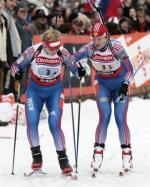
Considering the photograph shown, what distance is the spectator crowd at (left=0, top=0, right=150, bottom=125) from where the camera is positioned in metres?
13.2

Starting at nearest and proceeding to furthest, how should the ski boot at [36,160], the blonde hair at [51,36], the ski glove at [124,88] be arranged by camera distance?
the blonde hair at [51,36]
the ski boot at [36,160]
the ski glove at [124,88]

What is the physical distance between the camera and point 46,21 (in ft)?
50.8

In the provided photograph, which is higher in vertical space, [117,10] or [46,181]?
[46,181]

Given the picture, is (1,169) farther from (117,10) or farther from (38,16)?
(117,10)

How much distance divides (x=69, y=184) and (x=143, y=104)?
9.09m

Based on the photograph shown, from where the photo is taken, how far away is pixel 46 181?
27.0 feet

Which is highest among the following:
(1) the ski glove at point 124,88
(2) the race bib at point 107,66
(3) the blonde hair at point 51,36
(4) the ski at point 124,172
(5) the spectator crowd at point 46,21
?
(3) the blonde hair at point 51,36

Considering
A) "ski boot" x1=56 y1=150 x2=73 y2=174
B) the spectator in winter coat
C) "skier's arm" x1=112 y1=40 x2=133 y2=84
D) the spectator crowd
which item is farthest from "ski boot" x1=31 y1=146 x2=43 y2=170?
the spectator in winter coat

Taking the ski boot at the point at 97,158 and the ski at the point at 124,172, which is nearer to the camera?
the ski at the point at 124,172

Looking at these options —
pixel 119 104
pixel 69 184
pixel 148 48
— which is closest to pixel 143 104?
pixel 148 48

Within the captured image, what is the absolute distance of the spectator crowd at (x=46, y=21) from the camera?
43.4 feet

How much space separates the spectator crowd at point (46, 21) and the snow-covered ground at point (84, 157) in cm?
151

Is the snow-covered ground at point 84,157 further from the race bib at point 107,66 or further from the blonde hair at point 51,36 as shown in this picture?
the blonde hair at point 51,36

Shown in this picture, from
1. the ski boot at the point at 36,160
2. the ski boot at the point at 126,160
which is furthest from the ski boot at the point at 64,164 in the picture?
the ski boot at the point at 126,160
